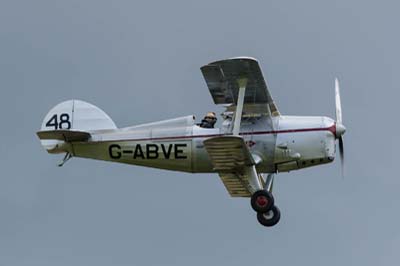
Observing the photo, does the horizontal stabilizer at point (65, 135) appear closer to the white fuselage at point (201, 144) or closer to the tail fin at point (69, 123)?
the tail fin at point (69, 123)

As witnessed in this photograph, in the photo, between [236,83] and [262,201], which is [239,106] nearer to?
[236,83]

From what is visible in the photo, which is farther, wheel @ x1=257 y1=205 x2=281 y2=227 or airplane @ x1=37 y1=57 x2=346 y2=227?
wheel @ x1=257 y1=205 x2=281 y2=227

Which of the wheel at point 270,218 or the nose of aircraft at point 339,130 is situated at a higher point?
the nose of aircraft at point 339,130

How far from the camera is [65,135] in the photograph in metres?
21.1

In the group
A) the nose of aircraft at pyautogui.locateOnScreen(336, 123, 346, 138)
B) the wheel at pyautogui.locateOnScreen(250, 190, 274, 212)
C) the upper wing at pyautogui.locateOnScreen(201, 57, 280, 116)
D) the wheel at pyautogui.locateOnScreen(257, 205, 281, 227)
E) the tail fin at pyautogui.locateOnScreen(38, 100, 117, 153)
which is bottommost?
the wheel at pyautogui.locateOnScreen(257, 205, 281, 227)

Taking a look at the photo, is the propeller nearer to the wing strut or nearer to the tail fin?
the wing strut

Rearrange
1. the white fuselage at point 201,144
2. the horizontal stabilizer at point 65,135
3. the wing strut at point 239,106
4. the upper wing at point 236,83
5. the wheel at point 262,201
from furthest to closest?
the horizontal stabilizer at point 65,135, the white fuselage at point 201,144, the wing strut at point 239,106, the wheel at point 262,201, the upper wing at point 236,83

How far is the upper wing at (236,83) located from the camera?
1895cm

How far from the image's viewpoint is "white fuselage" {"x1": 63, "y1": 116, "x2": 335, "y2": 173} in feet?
65.2

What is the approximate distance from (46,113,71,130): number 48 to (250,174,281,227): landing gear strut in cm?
509

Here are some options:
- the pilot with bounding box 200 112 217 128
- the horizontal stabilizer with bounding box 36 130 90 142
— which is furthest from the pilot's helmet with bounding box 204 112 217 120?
the horizontal stabilizer with bounding box 36 130 90 142

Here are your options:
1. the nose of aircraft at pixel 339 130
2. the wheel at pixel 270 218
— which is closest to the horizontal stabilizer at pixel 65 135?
the wheel at pixel 270 218

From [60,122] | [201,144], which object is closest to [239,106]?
[201,144]

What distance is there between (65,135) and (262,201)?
15.3 ft
